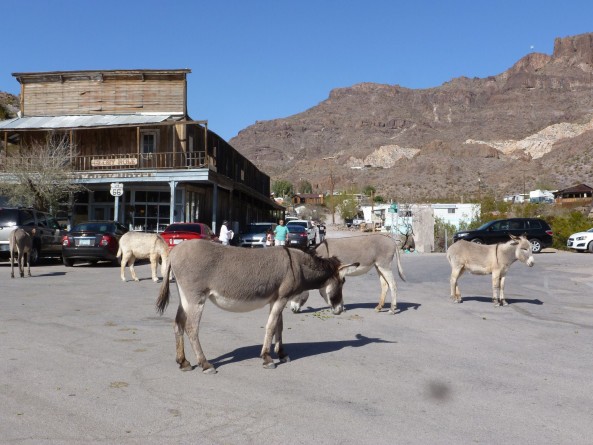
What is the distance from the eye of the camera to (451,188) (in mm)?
112812

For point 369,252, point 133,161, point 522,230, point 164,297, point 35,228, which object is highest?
point 133,161

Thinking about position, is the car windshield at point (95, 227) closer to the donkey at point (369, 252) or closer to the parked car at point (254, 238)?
the parked car at point (254, 238)

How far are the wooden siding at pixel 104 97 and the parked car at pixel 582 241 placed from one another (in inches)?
950

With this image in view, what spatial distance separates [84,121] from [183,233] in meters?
16.8

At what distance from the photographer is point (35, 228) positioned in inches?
829

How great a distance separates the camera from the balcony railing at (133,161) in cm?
3384

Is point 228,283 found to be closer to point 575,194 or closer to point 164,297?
point 164,297

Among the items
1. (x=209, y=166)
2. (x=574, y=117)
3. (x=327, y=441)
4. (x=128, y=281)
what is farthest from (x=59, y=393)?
(x=574, y=117)

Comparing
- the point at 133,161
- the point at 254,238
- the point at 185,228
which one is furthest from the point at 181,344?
the point at 133,161

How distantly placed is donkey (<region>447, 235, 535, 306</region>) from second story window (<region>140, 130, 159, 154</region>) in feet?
85.2

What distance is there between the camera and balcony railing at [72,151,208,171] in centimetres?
3384

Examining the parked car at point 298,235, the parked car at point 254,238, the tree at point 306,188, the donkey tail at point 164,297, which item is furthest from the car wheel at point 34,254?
the tree at point 306,188

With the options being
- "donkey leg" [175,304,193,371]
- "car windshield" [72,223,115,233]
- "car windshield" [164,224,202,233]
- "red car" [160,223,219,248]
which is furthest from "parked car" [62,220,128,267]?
"donkey leg" [175,304,193,371]

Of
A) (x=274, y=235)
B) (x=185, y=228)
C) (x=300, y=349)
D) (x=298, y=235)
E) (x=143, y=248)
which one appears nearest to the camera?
(x=300, y=349)
